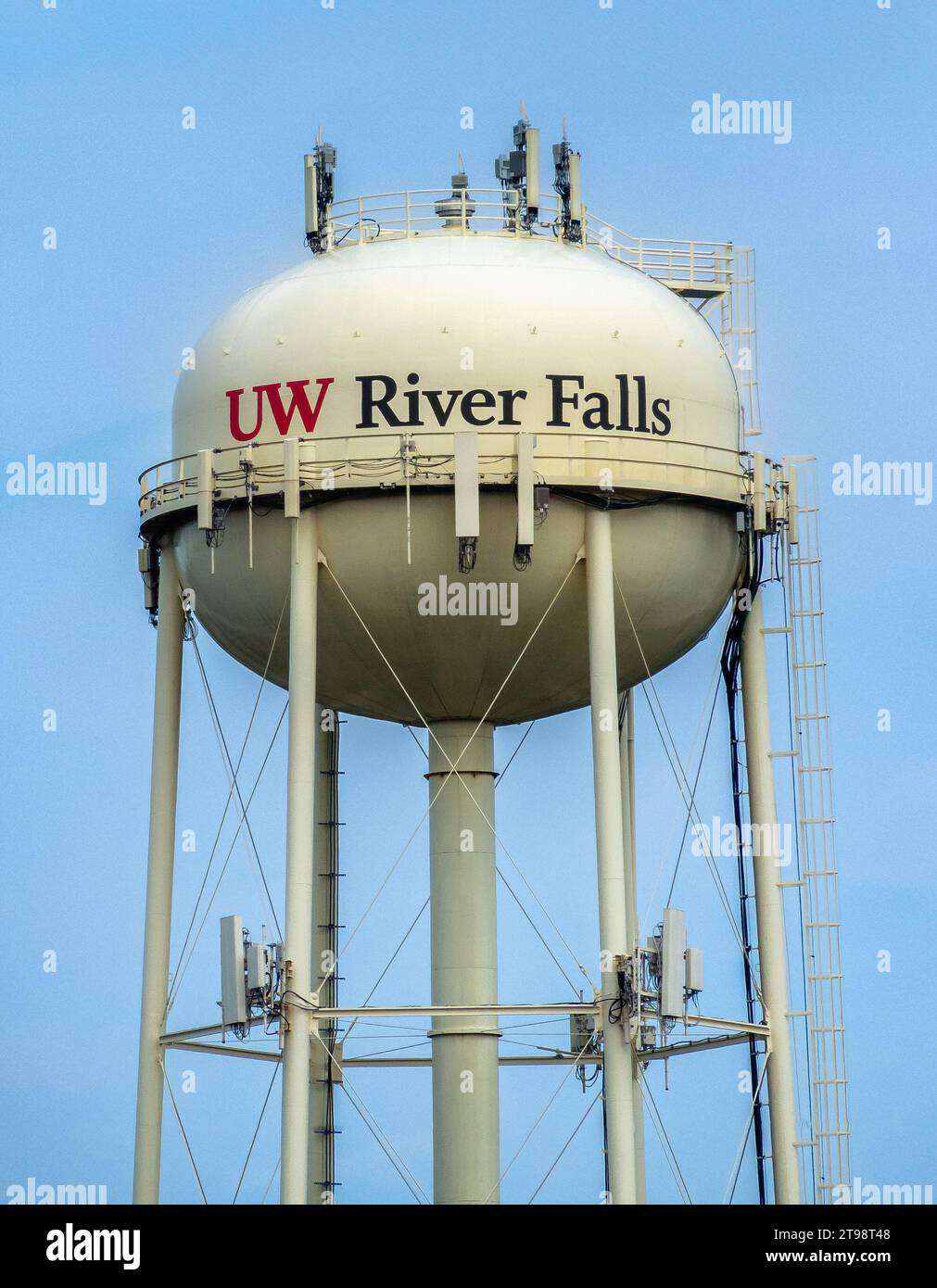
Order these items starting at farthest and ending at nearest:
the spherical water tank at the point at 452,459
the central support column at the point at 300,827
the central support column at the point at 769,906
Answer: the central support column at the point at 769,906
the spherical water tank at the point at 452,459
the central support column at the point at 300,827

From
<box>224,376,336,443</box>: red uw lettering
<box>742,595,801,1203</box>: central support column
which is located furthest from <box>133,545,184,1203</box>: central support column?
<box>742,595,801,1203</box>: central support column

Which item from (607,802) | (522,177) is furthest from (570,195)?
(607,802)

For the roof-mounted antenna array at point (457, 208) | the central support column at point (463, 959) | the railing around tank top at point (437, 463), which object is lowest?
the central support column at point (463, 959)

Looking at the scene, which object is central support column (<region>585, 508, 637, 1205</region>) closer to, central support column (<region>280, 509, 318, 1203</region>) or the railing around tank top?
the railing around tank top

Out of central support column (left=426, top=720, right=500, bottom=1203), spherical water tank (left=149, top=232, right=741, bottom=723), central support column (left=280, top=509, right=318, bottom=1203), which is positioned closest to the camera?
central support column (left=280, top=509, right=318, bottom=1203)

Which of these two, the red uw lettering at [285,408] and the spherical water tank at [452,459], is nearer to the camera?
the spherical water tank at [452,459]

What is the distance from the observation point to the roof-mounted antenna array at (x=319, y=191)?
111ft

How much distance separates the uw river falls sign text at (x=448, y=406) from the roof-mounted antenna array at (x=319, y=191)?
288cm

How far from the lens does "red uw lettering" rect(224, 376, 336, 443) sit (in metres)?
31.5

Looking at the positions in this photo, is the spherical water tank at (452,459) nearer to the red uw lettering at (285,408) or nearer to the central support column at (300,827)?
the red uw lettering at (285,408)

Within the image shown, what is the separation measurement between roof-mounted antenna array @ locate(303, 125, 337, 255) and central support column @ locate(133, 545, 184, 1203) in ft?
13.4

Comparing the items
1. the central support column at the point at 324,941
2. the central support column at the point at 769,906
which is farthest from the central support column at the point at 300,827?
the central support column at the point at 769,906

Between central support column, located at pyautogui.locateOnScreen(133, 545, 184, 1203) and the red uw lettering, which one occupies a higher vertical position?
the red uw lettering

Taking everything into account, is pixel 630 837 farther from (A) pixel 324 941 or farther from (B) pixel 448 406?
(B) pixel 448 406
